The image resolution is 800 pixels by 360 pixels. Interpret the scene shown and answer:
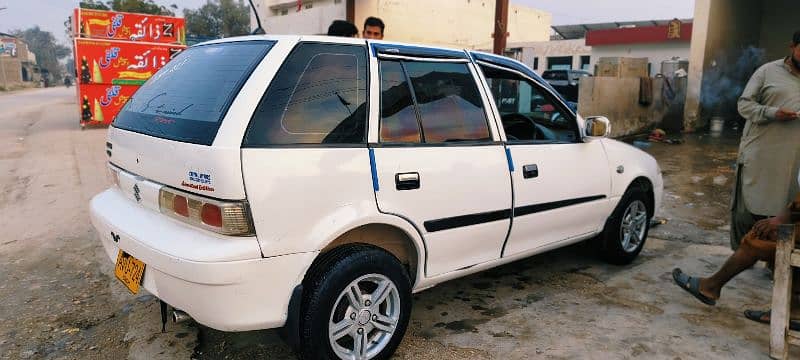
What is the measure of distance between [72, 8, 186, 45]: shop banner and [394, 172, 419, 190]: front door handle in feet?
42.7

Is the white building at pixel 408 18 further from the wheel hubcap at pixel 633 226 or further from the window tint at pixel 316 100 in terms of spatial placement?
the window tint at pixel 316 100

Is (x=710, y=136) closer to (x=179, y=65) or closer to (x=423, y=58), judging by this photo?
(x=423, y=58)

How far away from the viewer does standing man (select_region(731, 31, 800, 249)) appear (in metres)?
3.60

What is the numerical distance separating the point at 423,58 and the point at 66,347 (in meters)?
2.46

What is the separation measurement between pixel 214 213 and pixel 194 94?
0.68 meters

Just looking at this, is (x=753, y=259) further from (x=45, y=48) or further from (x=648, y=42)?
(x=45, y=48)

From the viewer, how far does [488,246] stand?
10.1 feet

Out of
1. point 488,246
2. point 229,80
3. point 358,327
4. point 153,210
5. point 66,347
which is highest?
point 229,80

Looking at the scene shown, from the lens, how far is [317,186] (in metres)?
2.29

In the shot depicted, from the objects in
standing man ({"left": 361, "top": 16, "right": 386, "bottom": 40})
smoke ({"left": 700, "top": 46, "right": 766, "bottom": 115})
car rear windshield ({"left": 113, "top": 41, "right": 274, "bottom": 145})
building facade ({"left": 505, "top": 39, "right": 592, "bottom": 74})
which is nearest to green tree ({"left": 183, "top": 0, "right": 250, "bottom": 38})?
building facade ({"left": 505, "top": 39, "right": 592, "bottom": 74})

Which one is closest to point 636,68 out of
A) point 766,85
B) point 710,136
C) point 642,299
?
point 710,136

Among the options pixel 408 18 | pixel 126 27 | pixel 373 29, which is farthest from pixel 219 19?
pixel 373 29

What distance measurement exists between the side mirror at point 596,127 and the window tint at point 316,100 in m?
1.77

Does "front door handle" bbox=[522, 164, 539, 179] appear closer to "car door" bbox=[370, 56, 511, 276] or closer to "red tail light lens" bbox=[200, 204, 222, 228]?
"car door" bbox=[370, 56, 511, 276]
